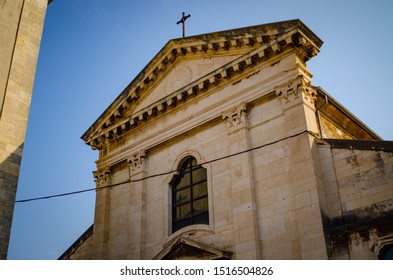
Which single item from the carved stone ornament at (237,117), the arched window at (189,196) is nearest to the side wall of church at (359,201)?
the carved stone ornament at (237,117)

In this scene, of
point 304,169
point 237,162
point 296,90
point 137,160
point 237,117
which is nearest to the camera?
point 304,169

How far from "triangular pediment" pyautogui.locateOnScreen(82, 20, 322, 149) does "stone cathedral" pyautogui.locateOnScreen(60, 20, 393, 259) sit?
4cm

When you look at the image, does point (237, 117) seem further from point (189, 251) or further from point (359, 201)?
point (359, 201)

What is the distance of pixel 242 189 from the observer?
13945mm

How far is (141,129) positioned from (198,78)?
3134mm

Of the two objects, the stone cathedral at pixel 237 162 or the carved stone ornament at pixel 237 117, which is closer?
the stone cathedral at pixel 237 162

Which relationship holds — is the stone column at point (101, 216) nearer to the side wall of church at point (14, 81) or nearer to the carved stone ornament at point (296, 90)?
the side wall of church at point (14, 81)

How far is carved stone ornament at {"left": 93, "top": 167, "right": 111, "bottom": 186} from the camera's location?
18562mm

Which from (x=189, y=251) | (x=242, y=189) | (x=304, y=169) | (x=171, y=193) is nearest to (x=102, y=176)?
(x=171, y=193)

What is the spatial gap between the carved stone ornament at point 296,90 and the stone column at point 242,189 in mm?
1320

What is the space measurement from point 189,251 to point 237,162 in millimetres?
2932

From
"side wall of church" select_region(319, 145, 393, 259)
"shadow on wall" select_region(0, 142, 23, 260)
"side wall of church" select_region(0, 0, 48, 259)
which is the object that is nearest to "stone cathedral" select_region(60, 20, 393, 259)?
"side wall of church" select_region(319, 145, 393, 259)

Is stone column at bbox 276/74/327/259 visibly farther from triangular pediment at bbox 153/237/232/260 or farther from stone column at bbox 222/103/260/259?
triangular pediment at bbox 153/237/232/260

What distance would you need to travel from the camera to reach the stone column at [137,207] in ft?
52.4
